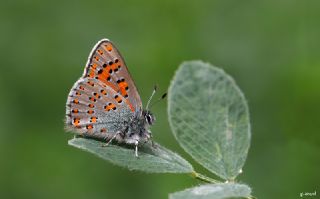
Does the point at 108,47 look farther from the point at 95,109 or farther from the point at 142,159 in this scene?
the point at 142,159

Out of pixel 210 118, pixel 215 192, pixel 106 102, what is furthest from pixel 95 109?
pixel 215 192

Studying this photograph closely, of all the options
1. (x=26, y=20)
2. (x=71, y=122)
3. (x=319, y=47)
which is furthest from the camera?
(x=26, y=20)

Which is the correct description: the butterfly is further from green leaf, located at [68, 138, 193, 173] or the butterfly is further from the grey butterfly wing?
green leaf, located at [68, 138, 193, 173]

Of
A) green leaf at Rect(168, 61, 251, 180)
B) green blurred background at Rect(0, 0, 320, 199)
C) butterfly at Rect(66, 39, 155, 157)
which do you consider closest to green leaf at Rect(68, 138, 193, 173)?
green leaf at Rect(168, 61, 251, 180)

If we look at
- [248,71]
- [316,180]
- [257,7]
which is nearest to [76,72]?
[248,71]

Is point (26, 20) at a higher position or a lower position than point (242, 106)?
higher

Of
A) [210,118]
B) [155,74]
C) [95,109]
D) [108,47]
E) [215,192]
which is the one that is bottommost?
[215,192]

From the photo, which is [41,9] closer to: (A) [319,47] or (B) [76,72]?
(B) [76,72]
